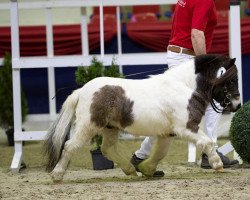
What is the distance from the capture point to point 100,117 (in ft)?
27.8

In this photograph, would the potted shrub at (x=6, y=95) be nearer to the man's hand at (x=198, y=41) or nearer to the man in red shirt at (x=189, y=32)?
the man in red shirt at (x=189, y=32)

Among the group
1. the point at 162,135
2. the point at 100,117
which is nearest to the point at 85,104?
the point at 100,117

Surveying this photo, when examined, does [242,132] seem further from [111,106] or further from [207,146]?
[111,106]

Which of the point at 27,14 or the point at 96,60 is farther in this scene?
the point at 27,14

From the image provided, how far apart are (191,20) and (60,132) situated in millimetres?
1885

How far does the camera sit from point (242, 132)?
376 inches

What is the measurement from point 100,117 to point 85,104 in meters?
0.20

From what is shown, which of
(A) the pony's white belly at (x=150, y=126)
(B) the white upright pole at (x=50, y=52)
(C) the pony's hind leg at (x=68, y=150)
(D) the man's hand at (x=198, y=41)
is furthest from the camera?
(B) the white upright pole at (x=50, y=52)

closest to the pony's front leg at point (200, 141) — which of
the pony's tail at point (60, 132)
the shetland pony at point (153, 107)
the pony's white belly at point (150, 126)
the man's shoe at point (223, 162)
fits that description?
the shetland pony at point (153, 107)

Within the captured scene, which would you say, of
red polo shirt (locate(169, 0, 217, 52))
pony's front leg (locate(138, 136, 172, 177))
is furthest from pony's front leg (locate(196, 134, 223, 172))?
red polo shirt (locate(169, 0, 217, 52))

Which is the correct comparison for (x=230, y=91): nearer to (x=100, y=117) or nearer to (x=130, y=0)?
(x=100, y=117)

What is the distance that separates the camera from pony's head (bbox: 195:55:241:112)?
8664mm

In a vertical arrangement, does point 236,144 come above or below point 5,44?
below

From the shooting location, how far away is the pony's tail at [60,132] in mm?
8656
